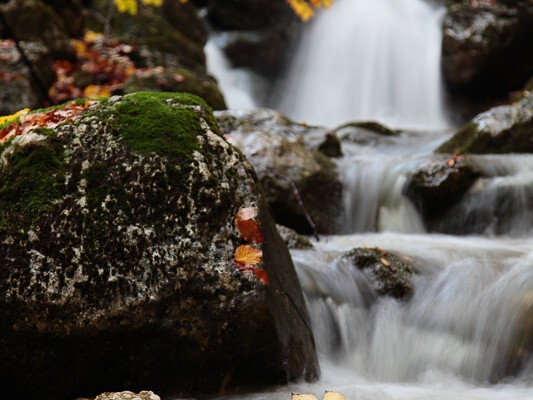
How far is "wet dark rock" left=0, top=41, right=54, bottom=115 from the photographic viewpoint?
19.2 feet

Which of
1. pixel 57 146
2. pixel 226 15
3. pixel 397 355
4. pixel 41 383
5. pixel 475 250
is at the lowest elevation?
pixel 397 355

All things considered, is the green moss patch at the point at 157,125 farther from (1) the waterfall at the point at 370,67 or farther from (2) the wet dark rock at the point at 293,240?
(1) the waterfall at the point at 370,67

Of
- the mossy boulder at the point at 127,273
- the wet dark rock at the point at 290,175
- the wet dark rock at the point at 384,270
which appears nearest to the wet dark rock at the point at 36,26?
the wet dark rock at the point at 290,175

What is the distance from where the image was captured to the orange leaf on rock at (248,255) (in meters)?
2.34

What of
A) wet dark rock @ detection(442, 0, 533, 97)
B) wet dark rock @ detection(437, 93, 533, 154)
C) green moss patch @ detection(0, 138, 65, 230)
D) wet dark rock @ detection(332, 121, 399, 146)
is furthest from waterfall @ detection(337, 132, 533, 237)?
wet dark rock @ detection(442, 0, 533, 97)

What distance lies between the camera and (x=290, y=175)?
5.31 m

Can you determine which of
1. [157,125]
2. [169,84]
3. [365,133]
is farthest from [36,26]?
[157,125]

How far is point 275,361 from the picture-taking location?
7.86 feet

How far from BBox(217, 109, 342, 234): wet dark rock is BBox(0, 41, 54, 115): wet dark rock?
240cm

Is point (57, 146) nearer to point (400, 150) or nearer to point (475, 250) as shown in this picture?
point (475, 250)

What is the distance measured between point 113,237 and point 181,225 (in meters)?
0.32

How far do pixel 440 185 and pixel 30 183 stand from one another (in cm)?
442

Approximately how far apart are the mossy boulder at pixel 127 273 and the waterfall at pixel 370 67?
11.3 metres

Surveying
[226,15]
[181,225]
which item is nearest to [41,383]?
[181,225]
